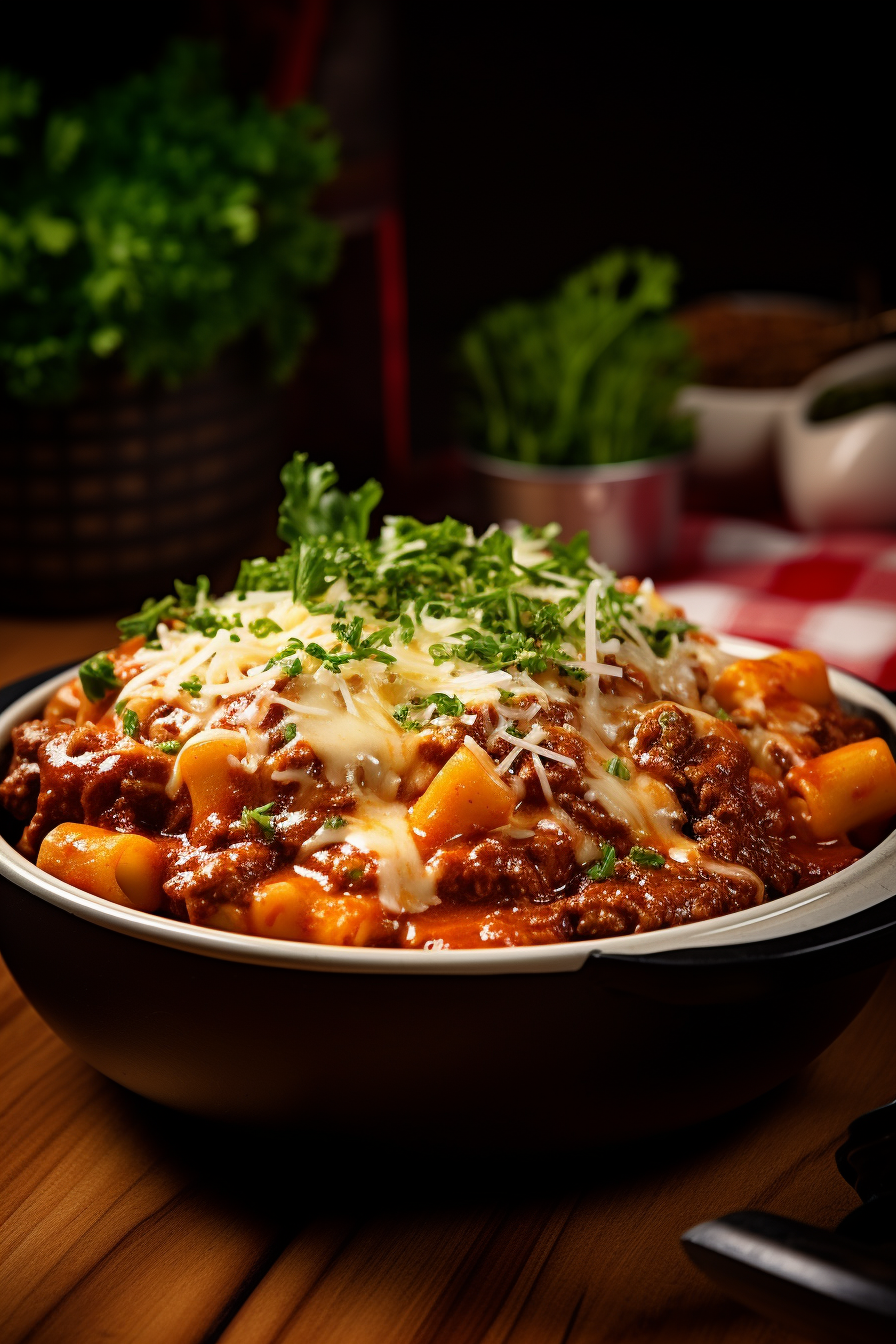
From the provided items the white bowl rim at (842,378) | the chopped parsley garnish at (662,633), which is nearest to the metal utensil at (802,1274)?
the chopped parsley garnish at (662,633)

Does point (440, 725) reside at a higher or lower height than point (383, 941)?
higher

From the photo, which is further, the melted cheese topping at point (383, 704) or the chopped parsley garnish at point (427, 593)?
the chopped parsley garnish at point (427, 593)

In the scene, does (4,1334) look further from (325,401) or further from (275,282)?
A: (325,401)

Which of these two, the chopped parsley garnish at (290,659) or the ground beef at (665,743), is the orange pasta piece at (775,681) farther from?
the chopped parsley garnish at (290,659)

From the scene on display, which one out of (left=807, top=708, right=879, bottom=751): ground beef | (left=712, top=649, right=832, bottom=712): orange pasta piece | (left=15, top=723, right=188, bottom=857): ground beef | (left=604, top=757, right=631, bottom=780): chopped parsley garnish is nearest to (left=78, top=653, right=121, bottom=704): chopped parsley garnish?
(left=15, top=723, right=188, bottom=857): ground beef

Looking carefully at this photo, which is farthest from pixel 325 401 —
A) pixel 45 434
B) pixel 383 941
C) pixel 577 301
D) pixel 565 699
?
pixel 383 941

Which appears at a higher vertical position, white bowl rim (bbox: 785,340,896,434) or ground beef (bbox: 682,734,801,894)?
white bowl rim (bbox: 785,340,896,434)

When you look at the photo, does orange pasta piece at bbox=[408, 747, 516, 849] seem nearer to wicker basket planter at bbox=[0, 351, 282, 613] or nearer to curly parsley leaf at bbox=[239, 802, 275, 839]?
curly parsley leaf at bbox=[239, 802, 275, 839]
